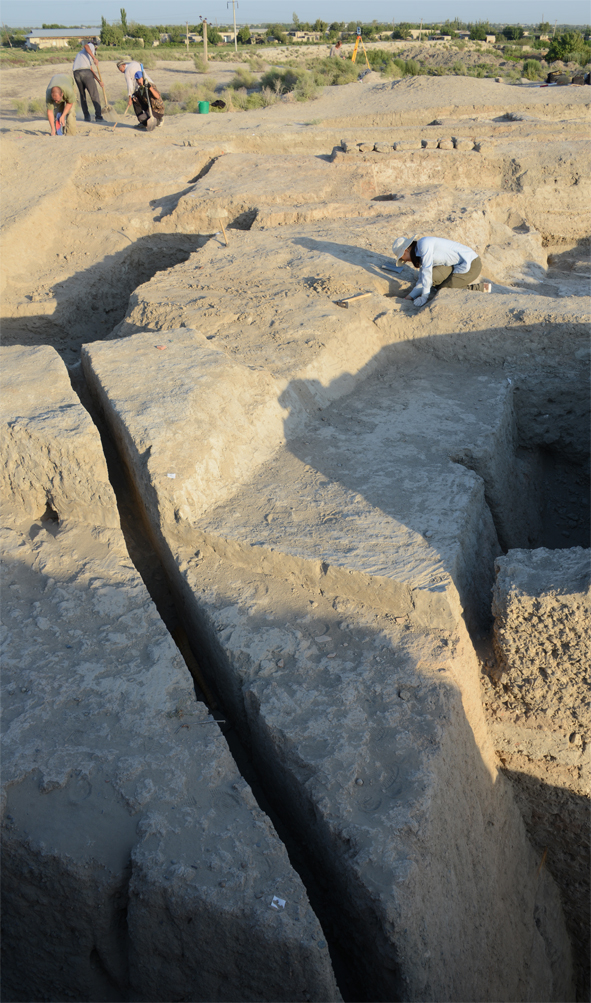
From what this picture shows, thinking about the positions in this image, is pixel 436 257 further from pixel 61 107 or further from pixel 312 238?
pixel 61 107

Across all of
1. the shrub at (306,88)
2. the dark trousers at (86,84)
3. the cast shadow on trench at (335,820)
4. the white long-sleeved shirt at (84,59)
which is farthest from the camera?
the shrub at (306,88)

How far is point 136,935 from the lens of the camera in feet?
8.00

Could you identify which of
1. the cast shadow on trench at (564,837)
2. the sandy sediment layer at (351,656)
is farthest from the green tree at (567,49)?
the cast shadow on trench at (564,837)

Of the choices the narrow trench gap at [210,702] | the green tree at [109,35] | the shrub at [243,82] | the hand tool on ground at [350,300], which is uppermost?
the green tree at [109,35]

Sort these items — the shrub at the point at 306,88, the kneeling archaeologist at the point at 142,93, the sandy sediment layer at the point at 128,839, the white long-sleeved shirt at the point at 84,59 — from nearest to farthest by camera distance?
the sandy sediment layer at the point at 128,839
the kneeling archaeologist at the point at 142,93
the white long-sleeved shirt at the point at 84,59
the shrub at the point at 306,88

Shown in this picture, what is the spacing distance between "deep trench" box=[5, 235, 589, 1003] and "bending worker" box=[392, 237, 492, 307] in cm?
181

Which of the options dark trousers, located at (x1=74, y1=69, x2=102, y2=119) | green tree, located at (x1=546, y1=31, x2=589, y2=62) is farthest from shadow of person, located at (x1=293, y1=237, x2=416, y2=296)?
green tree, located at (x1=546, y1=31, x2=589, y2=62)

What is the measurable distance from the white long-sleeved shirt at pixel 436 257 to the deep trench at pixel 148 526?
1.81 m

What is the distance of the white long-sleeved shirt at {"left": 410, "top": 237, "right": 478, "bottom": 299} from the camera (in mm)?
5781

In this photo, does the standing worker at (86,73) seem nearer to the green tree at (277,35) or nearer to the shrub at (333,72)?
the shrub at (333,72)

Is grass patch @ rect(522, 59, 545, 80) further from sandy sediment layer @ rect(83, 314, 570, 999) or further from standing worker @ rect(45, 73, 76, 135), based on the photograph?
sandy sediment layer @ rect(83, 314, 570, 999)

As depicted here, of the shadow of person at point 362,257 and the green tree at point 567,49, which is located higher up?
the green tree at point 567,49

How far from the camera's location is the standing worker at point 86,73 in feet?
37.9

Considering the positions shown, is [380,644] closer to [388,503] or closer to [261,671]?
[261,671]
